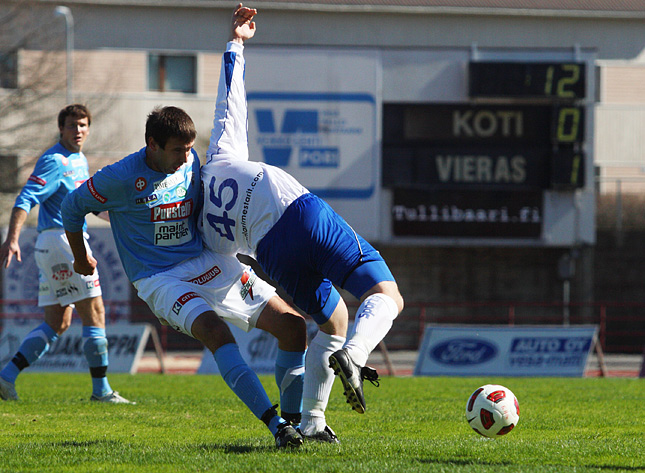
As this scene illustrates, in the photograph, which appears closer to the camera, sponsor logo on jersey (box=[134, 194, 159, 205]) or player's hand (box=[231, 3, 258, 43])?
sponsor logo on jersey (box=[134, 194, 159, 205])

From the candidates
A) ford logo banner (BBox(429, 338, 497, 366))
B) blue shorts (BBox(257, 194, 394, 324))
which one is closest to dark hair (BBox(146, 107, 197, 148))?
blue shorts (BBox(257, 194, 394, 324))

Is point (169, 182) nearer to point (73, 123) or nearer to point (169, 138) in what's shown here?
point (169, 138)

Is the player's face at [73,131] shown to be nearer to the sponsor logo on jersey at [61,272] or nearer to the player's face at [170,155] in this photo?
the sponsor logo on jersey at [61,272]

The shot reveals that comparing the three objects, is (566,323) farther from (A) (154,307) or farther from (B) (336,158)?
(A) (154,307)

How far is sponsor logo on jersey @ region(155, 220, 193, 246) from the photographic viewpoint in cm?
518

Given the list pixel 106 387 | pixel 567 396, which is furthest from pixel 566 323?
pixel 106 387

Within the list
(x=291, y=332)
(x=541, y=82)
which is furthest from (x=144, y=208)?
(x=541, y=82)

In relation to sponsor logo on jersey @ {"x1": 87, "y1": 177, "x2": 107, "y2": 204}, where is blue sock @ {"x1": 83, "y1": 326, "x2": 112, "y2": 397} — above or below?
below

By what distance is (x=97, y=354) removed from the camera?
764 cm

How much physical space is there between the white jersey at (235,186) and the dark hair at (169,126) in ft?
1.10

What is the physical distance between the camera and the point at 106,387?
309 inches

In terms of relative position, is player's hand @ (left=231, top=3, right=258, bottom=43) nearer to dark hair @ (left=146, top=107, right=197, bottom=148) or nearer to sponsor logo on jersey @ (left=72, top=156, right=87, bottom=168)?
dark hair @ (left=146, top=107, right=197, bottom=148)

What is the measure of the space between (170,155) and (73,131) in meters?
2.79

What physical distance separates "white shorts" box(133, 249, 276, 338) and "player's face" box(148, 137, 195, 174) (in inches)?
22.6
